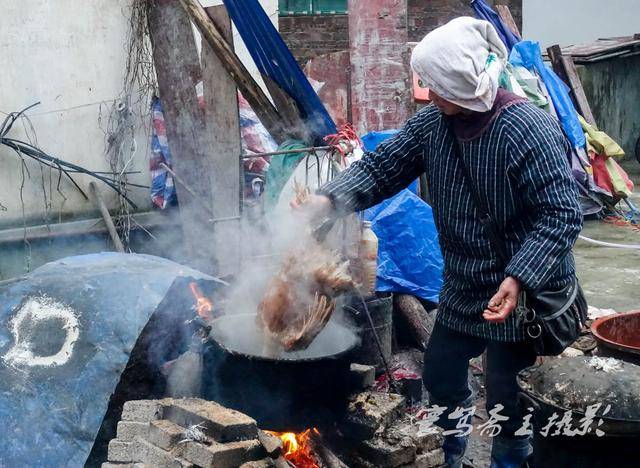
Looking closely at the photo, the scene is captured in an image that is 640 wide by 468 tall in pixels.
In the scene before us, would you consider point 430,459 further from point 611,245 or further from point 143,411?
point 611,245

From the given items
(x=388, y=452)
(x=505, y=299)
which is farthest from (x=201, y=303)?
(x=505, y=299)

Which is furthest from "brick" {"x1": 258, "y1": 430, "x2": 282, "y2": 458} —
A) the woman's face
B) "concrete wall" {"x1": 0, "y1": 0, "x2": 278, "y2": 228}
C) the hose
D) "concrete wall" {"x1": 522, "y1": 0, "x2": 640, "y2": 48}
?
"concrete wall" {"x1": 522, "y1": 0, "x2": 640, "y2": 48}

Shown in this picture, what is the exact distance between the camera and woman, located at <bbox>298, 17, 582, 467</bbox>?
3.45 m

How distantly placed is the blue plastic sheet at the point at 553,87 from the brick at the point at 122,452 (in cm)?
905

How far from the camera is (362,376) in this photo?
4.61 m

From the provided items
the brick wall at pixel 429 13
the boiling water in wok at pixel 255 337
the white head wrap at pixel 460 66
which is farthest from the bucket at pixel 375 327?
the brick wall at pixel 429 13

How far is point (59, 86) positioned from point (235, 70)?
1985 millimetres

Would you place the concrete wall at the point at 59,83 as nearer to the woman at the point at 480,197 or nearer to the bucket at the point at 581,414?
the woman at the point at 480,197

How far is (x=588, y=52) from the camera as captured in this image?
54.8 feet

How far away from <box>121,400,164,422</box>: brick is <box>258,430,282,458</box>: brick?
0.63 meters

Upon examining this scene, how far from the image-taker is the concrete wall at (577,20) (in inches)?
765

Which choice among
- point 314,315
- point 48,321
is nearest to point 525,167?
point 314,315

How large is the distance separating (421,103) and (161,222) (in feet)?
11.1

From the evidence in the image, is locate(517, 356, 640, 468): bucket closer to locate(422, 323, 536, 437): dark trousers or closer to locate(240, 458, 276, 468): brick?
locate(422, 323, 536, 437): dark trousers
